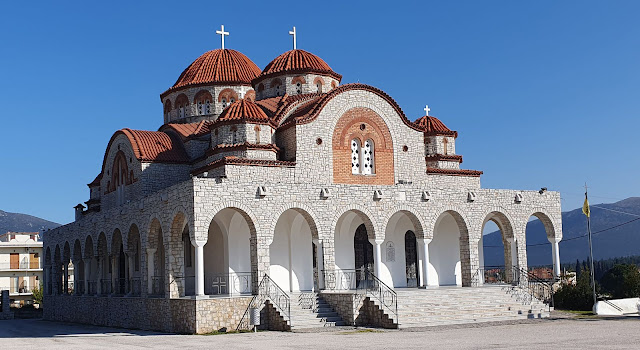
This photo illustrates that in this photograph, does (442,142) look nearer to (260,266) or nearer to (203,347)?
(260,266)

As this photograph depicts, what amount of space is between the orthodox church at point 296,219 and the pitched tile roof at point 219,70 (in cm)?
64

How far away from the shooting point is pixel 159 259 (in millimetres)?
25031

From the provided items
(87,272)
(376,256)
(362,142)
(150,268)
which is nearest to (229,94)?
(362,142)

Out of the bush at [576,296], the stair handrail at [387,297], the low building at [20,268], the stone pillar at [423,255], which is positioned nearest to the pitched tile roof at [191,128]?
the stone pillar at [423,255]

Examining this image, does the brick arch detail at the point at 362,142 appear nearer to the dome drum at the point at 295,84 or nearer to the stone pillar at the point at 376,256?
the stone pillar at the point at 376,256

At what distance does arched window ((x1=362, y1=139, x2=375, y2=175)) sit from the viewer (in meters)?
25.9

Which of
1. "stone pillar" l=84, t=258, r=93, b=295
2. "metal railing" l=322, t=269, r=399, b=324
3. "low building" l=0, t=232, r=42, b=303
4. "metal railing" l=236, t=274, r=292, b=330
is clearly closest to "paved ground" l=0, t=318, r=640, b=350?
"metal railing" l=236, t=274, r=292, b=330

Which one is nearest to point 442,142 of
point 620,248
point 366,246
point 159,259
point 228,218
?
point 366,246

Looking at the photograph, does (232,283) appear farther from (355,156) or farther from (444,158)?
(444,158)

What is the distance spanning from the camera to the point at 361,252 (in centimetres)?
2588

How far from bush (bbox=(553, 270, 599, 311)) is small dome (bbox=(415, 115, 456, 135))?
7466mm

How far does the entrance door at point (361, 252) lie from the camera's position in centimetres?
2572

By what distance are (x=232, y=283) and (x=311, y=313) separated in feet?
9.84

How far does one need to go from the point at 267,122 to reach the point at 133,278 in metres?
7.00
